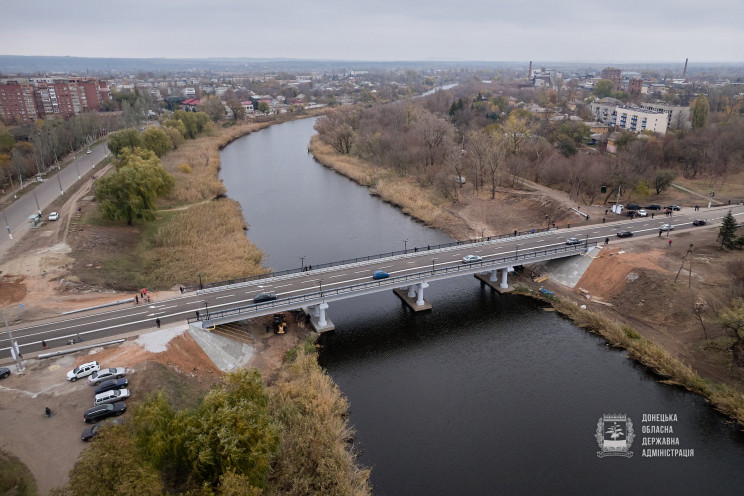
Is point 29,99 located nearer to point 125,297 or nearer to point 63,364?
point 125,297

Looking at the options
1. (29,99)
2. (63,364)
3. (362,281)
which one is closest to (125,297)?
(63,364)

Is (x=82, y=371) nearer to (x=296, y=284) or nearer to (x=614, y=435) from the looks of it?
(x=296, y=284)

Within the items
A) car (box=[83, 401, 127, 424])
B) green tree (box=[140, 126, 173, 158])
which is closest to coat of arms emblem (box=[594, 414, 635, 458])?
car (box=[83, 401, 127, 424])

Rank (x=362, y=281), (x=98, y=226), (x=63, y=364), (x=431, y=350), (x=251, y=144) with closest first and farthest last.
Answer: (x=63, y=364) < (x=431, y=350) < (x=362, y=281) < (x=98, y=226) < (x=251, y=144)

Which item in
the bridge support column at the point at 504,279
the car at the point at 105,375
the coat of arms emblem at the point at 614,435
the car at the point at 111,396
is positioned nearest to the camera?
the car at the point at 111,396

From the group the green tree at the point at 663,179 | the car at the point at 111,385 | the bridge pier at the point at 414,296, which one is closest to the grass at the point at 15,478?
the car at the point at 111,385

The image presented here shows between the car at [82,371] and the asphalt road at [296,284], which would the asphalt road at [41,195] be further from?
the car at [82,371]

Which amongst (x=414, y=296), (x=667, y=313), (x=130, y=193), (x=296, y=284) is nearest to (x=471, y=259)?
(x=414, y=296)
